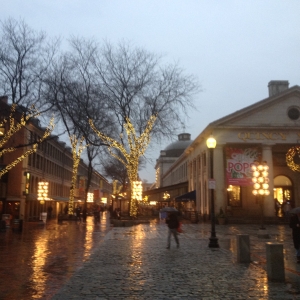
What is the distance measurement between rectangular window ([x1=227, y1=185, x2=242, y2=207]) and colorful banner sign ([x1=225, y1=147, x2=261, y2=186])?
2948mm

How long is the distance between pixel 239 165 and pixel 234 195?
4158mm

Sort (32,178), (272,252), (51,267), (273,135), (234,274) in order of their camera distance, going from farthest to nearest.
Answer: (32,178)
(273,135)
(51,267)
(234,274)
(272,252)

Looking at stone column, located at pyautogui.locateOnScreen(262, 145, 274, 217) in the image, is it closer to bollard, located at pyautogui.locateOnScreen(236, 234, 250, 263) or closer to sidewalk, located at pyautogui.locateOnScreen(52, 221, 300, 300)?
sidewalk, located at pyautogui.locateOnScreen(52, 221, 300, 300)

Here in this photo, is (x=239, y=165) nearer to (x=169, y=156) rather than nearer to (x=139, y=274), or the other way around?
(x=139, y=274)

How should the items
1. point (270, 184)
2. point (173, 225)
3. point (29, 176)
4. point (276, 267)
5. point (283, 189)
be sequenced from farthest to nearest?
point (283, 189) < point (29, 176) < point (270, 184) < point (173, 225) < point (276, 267)

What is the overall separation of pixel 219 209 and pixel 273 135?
29.5 feet

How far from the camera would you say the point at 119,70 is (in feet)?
116

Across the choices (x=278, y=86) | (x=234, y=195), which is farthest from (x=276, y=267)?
(x=278, y=86)

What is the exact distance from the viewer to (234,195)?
4206 centimetres

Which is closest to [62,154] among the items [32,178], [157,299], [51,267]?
[32,178]

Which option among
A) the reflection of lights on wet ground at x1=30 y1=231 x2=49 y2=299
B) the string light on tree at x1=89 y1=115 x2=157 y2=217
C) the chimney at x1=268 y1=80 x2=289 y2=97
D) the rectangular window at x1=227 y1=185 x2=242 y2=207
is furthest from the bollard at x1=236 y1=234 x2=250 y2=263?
the chimney at x1=268 y1=80 x2=289 y2=97

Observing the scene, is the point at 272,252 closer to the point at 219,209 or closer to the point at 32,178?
the point at 219,209

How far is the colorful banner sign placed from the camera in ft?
127

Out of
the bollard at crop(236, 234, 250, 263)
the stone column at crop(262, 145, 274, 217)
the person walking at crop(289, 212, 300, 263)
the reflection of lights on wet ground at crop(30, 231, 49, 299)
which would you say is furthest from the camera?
the stone column at crop(262, 145, 274, 217)
